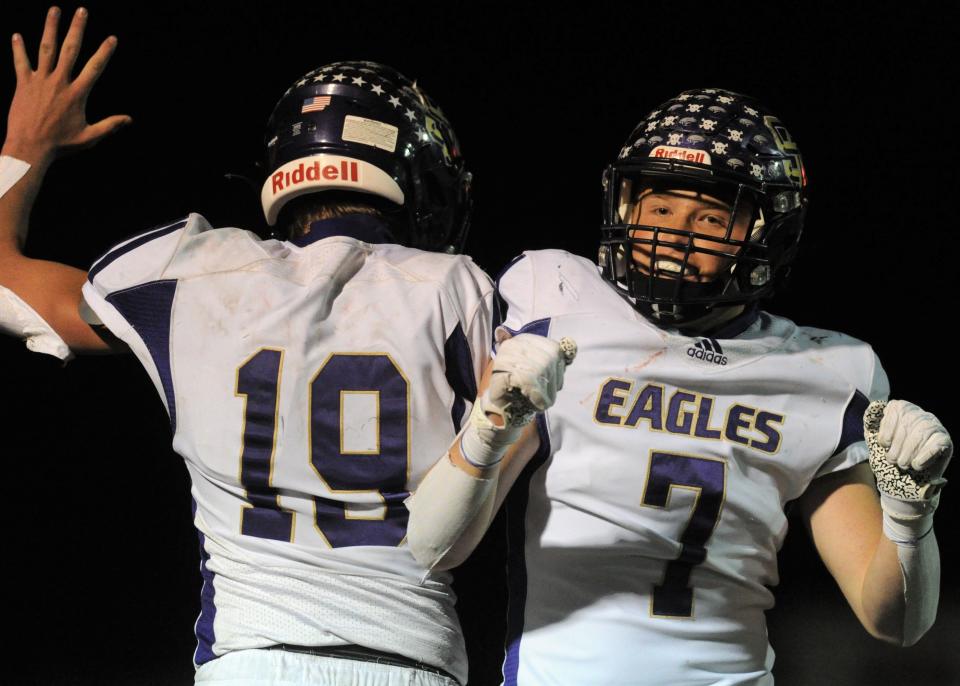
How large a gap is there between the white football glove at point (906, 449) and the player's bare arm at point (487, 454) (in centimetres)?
41

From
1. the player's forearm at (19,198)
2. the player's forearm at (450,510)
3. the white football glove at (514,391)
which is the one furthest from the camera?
the player's forearm at (19,198)

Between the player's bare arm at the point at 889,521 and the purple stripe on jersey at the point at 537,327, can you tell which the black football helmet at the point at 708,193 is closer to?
the purple stripe on jersey at the point at 537,327

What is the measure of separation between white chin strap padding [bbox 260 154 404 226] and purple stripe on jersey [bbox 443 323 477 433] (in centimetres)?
30

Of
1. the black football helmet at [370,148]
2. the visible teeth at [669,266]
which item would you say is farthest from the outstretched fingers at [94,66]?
the visible teeth at [669,266]

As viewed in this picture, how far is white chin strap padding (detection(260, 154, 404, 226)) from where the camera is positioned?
2.10 metres

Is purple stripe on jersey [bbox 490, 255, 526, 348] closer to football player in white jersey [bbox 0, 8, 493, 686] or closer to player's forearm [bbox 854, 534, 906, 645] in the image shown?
football player in white jersey [bbox 0, 8, 493, 686]

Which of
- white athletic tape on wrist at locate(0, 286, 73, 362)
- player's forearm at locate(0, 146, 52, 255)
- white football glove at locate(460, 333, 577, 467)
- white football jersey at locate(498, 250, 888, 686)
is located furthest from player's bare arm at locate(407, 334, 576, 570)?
player's forearm at locate(0, 146, 52, 255)

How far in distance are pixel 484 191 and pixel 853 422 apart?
1.29 m

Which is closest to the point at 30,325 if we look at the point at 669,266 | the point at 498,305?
the point at 498,305

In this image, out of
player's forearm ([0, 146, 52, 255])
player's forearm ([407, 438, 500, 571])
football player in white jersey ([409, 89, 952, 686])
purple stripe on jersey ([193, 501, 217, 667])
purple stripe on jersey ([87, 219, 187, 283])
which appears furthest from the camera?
player's forearm ([0, 146, 52, 255])

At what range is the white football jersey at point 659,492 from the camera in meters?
1.86

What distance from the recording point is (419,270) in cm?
200

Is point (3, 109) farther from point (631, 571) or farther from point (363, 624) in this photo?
point (631, 571)

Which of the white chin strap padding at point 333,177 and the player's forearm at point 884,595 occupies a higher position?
the white chin strap padding at point 333,177
